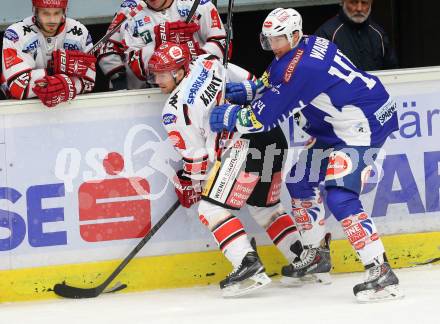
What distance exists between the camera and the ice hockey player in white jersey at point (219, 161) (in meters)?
4.65

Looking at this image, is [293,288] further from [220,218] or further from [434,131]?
[434,131]

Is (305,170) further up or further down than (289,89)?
further down

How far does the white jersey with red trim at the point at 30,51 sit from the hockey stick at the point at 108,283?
706mm

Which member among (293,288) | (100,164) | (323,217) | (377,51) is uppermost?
(377,51)

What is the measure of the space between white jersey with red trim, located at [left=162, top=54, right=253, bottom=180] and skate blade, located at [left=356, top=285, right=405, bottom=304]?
0.90 meters

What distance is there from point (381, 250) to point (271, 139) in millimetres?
750

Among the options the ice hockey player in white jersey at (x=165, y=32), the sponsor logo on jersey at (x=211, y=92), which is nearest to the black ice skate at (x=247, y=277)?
the sponsor logo on jersey at (x=211, y=92)

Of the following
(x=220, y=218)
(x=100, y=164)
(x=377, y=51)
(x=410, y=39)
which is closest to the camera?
(x=220, y=218)

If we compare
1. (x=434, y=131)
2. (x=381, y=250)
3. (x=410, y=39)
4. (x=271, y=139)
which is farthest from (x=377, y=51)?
(x=410, y=39)

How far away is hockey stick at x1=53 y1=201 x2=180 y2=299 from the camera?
4.89m

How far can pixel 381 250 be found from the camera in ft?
14.5

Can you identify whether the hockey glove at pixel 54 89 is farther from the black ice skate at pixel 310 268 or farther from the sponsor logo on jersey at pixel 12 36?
the black ice skate at pixel 310 268

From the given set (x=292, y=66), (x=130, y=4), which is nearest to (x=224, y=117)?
(x=292, y=66)

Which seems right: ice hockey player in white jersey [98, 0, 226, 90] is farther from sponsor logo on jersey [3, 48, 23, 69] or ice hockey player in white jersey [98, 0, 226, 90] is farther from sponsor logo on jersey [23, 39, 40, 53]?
sponsor logo on jersey [3, 48, 23, 69]
